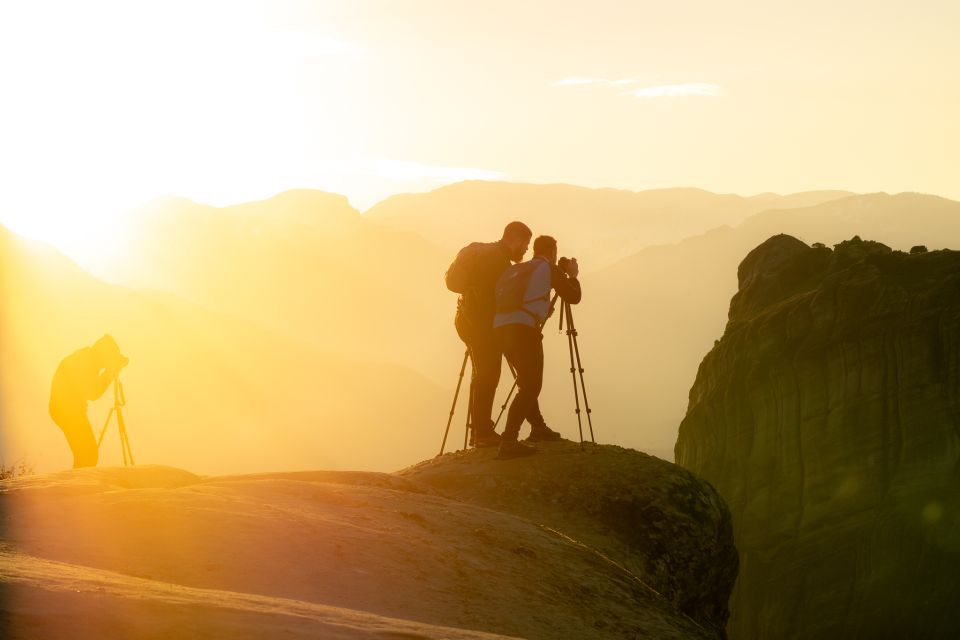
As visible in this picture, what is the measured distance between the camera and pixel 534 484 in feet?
41.5

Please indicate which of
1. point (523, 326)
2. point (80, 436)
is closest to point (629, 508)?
point (523, 326)

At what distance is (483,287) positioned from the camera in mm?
14016

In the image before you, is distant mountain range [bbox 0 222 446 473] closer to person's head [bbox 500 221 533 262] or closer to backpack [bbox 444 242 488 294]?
backpack [bbox 444 242 488 294]

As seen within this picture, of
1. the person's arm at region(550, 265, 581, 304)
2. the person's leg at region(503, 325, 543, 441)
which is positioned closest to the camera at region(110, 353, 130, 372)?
the person's leg at region(503, 325, 543, 441)

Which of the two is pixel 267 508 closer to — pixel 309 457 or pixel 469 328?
pixel 469 328

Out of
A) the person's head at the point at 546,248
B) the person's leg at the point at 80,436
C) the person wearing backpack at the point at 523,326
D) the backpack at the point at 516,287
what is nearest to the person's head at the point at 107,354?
the person's leg at the point at 80,436

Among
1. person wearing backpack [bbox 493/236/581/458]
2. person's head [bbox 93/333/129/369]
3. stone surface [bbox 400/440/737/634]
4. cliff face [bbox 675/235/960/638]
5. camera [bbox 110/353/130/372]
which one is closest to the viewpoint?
stone surface [bbox 400/440/737/634]

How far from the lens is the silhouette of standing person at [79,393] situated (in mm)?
16875

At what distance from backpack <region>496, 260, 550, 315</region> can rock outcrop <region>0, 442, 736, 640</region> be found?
2164 millimetres

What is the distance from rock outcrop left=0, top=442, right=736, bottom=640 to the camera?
18.3 feet

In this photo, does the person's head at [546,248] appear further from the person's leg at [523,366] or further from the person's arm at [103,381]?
the person's arm at [103,381]

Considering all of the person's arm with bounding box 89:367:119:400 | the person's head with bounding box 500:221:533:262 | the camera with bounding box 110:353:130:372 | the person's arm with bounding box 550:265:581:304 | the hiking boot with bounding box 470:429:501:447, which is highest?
the person's head with bounding box 500:221:533:262

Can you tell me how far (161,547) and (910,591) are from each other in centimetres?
2443

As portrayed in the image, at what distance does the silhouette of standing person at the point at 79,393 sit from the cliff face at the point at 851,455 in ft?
57.2
